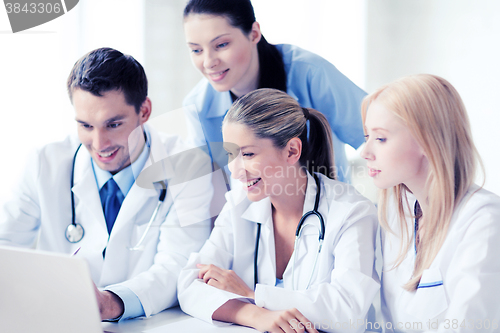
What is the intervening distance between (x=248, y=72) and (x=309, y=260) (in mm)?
705

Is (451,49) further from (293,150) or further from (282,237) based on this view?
(282,237)

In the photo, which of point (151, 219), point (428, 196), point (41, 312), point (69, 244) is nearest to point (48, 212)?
point (69, 244)

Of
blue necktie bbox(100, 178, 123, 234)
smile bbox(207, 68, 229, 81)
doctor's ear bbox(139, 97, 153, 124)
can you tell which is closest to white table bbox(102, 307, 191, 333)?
blue necktie bbox(100, 178, 123, 234)

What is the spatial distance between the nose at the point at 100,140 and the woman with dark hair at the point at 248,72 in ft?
1.06

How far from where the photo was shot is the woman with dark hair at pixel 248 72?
143 centimetres

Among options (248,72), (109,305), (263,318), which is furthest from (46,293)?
(248,72)

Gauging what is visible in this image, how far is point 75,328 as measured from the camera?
83cm

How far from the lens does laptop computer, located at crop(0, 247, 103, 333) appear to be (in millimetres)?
775

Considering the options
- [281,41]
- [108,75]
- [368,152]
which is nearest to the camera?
[368,152]

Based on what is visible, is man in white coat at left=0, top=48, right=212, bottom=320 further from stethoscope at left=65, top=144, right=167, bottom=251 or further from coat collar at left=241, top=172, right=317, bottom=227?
coat collar at left=241, top=172, right=317, bottom=227

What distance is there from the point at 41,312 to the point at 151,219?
2.02 feet

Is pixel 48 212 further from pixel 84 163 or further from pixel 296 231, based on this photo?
pixel 296 231

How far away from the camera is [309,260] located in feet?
3.93

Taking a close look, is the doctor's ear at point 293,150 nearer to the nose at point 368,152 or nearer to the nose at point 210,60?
the nose at point 368,152
